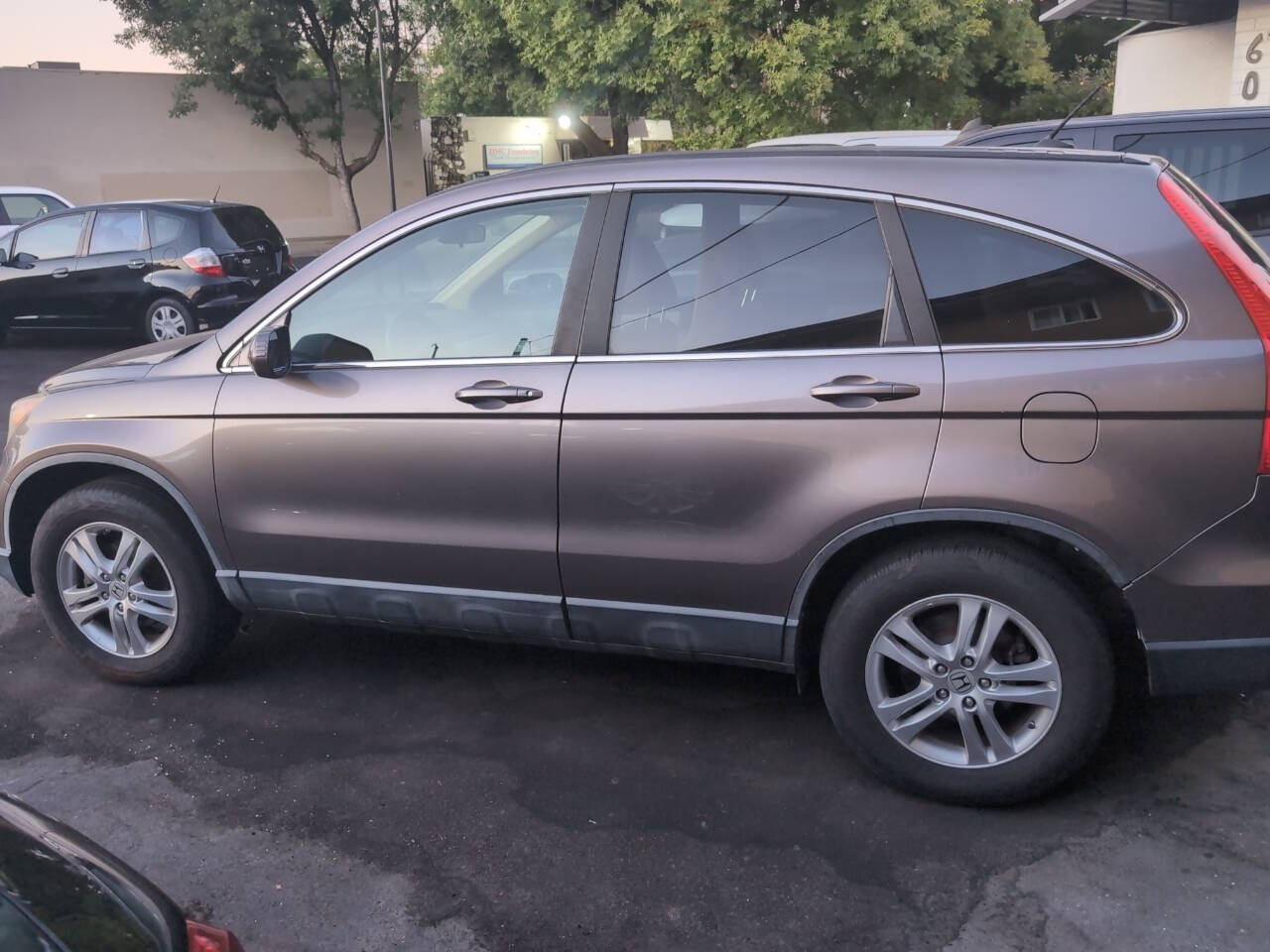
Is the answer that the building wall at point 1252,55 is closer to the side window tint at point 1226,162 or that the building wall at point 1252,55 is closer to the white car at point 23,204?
the side window tint at point 1226,162

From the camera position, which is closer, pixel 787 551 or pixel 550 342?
pixel 787 551

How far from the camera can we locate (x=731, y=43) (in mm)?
18203

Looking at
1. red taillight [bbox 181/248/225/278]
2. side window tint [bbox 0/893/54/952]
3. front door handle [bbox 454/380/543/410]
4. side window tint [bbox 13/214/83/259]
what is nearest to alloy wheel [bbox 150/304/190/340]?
red taillight [bbox 181/248/225/278]

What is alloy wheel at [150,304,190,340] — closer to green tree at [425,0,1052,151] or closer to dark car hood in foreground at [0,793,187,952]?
green tree at [425,0,1052,151]

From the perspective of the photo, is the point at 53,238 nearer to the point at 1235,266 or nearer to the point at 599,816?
the point at 599,816

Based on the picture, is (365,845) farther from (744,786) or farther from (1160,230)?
(1160,230)

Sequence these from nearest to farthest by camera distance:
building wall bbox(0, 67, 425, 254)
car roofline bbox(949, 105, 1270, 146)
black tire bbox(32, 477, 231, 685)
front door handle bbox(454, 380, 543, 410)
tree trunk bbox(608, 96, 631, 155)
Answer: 1. front door handle bbox(454, 380, 543, 410)
2. black tire bbox(32, 477, 231, 685)
3. car roofline bbox(949, 105, 1270, 146)
4. tree trunk bbox(608, 96, 631, 155)
5. building wall bbox(0, 67, 425, 254)

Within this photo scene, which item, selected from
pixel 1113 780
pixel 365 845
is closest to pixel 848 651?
pixel 1113 780

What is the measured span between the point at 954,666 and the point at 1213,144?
4.68 meters

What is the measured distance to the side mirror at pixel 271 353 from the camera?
3.75 m

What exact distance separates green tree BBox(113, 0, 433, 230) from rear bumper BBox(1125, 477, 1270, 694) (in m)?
26.6

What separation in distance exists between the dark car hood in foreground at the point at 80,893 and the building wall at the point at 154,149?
3215 centimetres

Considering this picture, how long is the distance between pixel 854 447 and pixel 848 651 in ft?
1.91

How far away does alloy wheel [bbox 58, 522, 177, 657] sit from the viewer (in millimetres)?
4164
